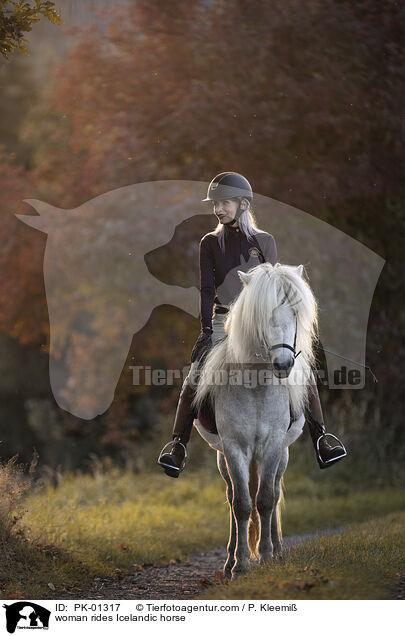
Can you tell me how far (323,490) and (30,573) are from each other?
600cm

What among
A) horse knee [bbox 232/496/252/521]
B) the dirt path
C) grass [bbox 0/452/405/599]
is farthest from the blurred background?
horse knee [bbox 232/496/252/521]

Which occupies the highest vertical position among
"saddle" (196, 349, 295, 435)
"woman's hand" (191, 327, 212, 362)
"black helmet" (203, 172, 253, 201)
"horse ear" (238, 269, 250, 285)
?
"black helmet" (203, 172, 253, 201)

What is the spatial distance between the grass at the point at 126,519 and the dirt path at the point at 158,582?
0.16 metres

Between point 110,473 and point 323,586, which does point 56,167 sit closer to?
point 110,473

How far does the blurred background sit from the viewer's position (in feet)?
28.0

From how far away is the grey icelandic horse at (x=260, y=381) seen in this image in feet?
15.5

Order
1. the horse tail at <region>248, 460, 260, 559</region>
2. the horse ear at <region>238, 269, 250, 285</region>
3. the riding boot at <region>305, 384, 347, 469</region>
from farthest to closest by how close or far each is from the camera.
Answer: the horse tail at <region>248, 460, 260, 559</region> → the riding boot at <region>305, 384, 347, 469</region> → the horse ear at <region>238, 269, 250, 285</region>

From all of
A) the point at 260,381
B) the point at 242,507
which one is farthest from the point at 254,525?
the point at 260,381

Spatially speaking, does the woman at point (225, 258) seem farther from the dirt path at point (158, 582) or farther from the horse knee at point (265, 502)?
the dirt path at point (158, 582)

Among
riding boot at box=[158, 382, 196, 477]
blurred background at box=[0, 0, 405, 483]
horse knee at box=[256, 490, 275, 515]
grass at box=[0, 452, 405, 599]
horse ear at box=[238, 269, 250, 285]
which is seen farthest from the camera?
blurred background at box=[0, 0, 405, 483]

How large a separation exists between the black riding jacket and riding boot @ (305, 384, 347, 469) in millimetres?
1050

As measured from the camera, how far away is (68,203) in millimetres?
8836
